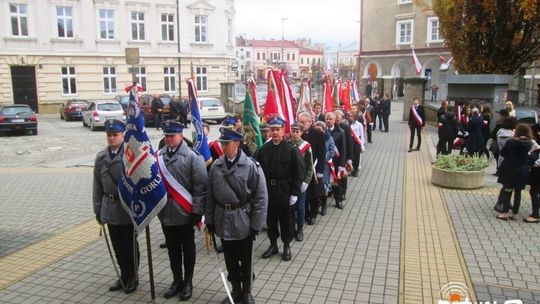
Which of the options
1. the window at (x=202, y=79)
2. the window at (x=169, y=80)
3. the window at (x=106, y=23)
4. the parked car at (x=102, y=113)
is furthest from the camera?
the window at (x=202, y=79)

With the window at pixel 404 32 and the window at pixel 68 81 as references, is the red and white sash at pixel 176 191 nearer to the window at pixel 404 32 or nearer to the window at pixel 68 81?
the window at pixel 68 81

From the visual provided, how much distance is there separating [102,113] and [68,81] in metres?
12.7

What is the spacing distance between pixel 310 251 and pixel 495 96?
40.9ft

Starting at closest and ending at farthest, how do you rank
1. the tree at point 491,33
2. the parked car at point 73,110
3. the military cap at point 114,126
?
the military cap at point 114,126
the tree at point 491,33
the parked car at point 73,110

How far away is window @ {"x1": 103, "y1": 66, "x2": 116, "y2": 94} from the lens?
36250 mm

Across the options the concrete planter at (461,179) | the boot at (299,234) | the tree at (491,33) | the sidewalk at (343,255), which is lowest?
the sidewalk at (343,255)

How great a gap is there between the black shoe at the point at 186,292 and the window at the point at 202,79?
116ft

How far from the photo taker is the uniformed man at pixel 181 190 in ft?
17.5

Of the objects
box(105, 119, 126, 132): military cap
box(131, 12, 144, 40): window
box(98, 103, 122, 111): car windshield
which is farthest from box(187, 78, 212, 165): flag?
box(131, 12, 144, 40): window

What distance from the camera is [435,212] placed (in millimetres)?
9180

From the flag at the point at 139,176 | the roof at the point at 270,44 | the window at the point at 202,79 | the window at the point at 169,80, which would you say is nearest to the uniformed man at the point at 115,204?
the flag at the point at 139,176

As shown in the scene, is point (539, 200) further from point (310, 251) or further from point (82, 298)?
point (82, 298)

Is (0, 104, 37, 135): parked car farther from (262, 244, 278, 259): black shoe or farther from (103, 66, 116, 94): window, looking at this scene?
(262, 244, 278, 259): black shoe

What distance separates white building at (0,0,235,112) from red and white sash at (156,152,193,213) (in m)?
27.8
